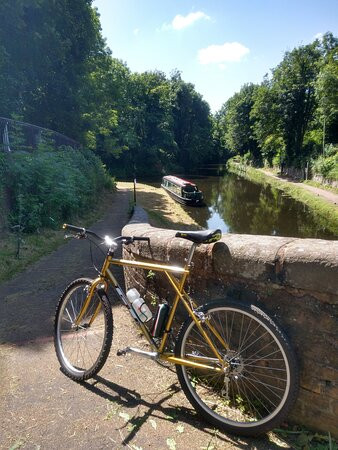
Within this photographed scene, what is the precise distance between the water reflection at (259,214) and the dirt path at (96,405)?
17.2 m

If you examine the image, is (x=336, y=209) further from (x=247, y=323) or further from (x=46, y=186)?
(x=247, y=323)

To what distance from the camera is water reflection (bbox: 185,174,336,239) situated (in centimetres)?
2097

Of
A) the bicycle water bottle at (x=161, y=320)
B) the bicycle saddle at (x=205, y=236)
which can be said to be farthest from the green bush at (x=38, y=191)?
the bicycle saddle at (x=205, y=236)

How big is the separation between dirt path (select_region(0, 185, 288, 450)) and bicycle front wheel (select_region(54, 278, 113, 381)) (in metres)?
0.13

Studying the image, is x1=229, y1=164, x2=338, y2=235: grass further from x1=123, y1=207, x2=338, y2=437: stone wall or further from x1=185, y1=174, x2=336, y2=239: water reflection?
x1=123, y1=207, x2=338, y2=437: stone wall

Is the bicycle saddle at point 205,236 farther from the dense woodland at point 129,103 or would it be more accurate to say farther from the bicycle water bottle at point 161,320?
the dense woodland at point 129,103

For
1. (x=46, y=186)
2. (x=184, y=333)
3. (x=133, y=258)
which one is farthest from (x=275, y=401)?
(x=46, y=186)

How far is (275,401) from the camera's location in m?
2.46

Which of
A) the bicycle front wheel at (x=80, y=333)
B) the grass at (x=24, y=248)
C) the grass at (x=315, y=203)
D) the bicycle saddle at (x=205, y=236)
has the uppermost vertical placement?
the bicycle saddle at (x=205, y=236)

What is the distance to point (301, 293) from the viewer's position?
2.19m

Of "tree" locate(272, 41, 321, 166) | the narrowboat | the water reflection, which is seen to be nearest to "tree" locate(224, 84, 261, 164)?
"tree" locate(272, 41, 321, 166)

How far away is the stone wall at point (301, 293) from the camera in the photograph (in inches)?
82.2

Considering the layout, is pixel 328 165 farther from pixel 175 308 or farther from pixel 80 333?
pixel 175 308

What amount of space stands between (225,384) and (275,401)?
14.2 inches
